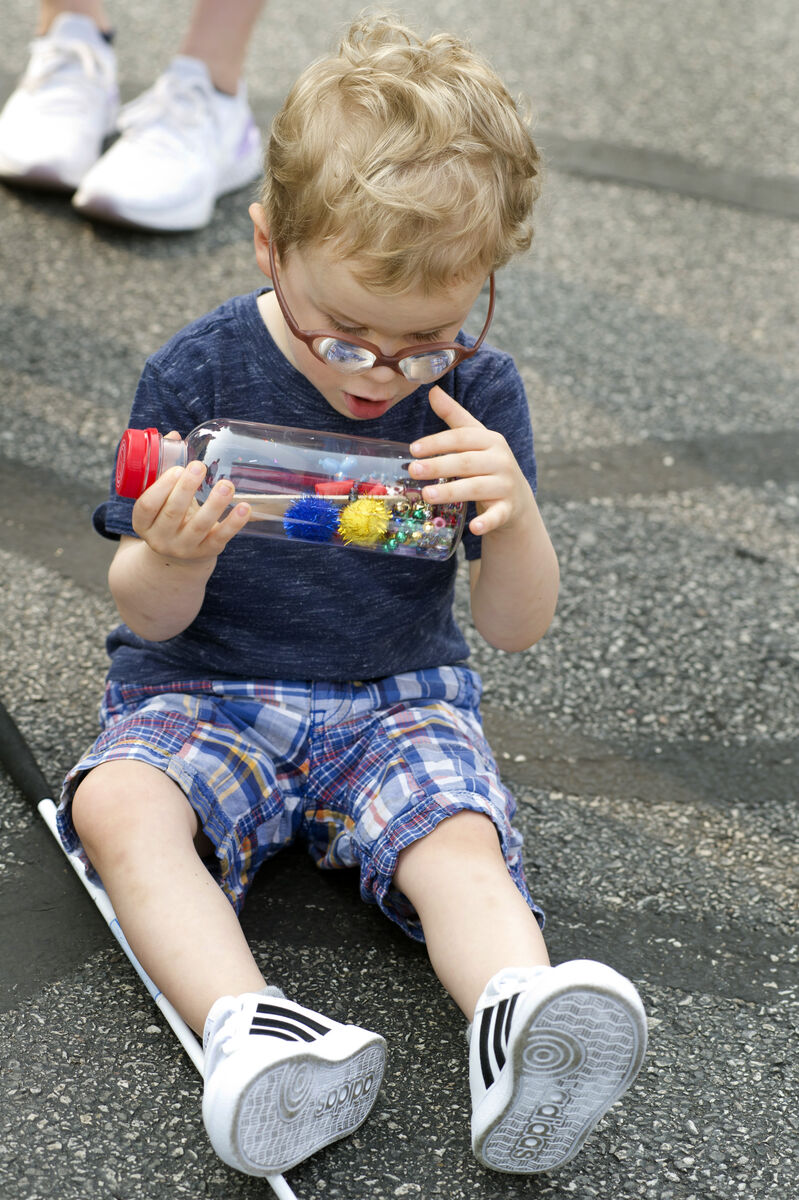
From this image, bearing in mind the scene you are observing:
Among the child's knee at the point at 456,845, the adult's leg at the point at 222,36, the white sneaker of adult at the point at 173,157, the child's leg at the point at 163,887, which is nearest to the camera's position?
the child's leg at the point at 163,887

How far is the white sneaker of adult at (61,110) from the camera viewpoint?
10.8 ft

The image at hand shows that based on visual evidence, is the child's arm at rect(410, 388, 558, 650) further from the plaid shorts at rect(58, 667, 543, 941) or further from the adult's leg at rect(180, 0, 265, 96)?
the adult's leg at rect(180, 0, 265, 96)

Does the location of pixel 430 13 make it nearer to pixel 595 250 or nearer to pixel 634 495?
pixel 595 250

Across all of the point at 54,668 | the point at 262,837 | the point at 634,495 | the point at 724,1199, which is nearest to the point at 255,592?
the point at 262,837

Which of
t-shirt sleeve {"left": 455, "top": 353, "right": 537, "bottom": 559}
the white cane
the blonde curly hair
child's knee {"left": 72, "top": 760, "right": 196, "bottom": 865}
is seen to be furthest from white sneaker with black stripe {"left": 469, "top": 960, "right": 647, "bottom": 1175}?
the blonde curly hair

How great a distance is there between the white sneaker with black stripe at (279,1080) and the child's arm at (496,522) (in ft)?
1.79

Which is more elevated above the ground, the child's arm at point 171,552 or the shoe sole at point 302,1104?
the child's arm at point 171,552

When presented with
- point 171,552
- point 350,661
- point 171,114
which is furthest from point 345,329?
point 171,114

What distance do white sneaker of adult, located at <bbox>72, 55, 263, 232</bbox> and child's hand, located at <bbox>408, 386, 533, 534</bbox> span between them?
6.83 ft

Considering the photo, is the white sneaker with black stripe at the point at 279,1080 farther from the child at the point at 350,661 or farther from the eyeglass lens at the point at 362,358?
the eyeglass lens at the point at 362,358

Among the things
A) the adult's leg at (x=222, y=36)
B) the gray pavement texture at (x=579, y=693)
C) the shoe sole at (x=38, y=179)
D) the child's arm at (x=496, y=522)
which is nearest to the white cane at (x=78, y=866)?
the gray pavement texture at (x=579, y=693)

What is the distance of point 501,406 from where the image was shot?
1655 millimetres

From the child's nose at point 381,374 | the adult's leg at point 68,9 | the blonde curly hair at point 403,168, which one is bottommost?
the adult's leg at point 68,9

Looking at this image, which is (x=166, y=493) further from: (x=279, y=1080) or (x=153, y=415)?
(x=279, y=1080)
